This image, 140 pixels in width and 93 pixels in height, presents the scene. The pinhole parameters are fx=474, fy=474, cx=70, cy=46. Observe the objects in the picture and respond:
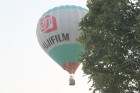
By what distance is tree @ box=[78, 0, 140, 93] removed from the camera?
33750 mm

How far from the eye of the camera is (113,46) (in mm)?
34406

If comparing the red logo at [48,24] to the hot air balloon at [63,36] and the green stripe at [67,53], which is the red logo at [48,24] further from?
the green stripe at [67,53]

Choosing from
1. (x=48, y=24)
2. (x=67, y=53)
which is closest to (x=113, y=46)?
(x=67, y=53)

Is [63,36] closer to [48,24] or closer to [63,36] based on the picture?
[63,36]

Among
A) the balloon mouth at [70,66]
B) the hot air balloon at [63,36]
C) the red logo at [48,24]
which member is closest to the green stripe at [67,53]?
the hot air balloon at [63,36]

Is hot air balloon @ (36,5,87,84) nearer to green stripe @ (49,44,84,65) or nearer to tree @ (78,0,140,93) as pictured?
green stripe @ (49,44,84,65)

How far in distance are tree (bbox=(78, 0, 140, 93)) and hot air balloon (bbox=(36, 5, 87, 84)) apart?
19148mm

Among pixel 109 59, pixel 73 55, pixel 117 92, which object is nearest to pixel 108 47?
pixel 109 59

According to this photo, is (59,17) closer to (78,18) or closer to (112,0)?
(78,18)

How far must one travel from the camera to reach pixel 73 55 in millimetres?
55500

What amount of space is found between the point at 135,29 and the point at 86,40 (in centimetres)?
392

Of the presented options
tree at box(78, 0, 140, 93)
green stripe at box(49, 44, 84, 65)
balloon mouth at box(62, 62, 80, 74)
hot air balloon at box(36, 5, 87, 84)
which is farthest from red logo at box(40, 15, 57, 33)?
tree at box(78, 0, 140, 93)

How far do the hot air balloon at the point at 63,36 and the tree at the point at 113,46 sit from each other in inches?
754

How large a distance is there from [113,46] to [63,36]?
70.6ft
